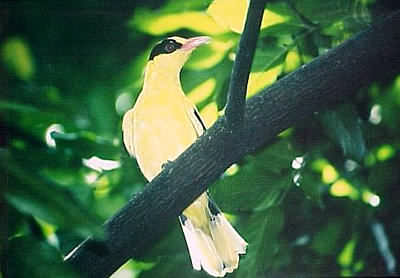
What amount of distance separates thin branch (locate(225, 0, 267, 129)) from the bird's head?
17cm

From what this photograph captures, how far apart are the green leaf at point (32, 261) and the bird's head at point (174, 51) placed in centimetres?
44

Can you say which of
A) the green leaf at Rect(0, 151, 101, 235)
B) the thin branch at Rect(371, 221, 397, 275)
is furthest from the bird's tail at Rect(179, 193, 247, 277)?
the green leaf at Rect(0, 151, 101, 235)

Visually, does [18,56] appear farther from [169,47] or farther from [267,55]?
[267,55]

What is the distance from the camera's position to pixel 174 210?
777 mm

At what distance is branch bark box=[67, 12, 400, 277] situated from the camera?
29.6 inches

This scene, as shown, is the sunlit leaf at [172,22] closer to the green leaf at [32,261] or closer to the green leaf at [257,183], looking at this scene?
the green leaf at [257,183]

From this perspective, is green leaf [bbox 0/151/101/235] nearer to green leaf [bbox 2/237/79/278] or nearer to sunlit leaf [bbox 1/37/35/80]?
green leaf [bbox 2/237/79/278]

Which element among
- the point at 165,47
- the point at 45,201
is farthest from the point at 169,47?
the point at 45,201

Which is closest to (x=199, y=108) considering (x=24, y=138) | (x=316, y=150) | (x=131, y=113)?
(x=131, y=113)

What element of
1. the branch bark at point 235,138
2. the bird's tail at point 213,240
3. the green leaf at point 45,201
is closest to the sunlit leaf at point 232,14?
the branch bark at point 235,138

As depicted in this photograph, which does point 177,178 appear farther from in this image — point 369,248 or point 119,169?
point 369,248

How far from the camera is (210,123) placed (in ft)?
2.98

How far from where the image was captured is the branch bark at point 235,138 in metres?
0.75

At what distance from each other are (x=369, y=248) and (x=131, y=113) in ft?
1.55
